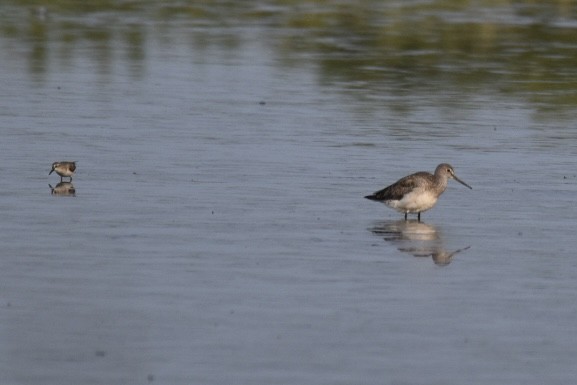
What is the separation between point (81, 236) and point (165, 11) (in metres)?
30.8

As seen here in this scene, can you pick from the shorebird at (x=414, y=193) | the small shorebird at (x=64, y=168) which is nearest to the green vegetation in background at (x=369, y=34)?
the shorebird at (x=414, y=193)

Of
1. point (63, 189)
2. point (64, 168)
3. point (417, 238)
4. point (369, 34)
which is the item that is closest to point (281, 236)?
point (417, 238)

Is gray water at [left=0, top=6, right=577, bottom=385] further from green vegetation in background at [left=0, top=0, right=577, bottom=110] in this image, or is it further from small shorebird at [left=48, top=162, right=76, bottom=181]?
green vegetation in background at [left=0, top=0, right=577, bottom=110]

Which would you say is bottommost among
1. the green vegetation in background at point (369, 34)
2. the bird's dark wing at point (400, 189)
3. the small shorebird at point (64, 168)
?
the green vegetation in background at point (369, 34)

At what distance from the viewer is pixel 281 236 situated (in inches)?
633

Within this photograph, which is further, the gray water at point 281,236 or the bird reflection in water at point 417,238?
the bird reflection in water at point 417,238

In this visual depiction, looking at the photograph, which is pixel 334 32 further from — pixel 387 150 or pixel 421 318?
pixel 421 318

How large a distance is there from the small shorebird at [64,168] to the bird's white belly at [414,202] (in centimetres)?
383

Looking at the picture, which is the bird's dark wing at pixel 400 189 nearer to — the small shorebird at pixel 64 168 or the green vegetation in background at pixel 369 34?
the small shorebird at pixel 64 168

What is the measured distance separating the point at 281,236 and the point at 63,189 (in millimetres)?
3606

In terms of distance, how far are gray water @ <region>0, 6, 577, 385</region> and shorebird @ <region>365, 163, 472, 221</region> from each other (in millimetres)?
230

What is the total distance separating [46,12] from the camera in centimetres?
4494

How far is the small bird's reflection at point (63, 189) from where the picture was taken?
1847 centimetres

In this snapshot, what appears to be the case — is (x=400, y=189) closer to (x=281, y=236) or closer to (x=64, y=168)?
(x=281, y=236)
